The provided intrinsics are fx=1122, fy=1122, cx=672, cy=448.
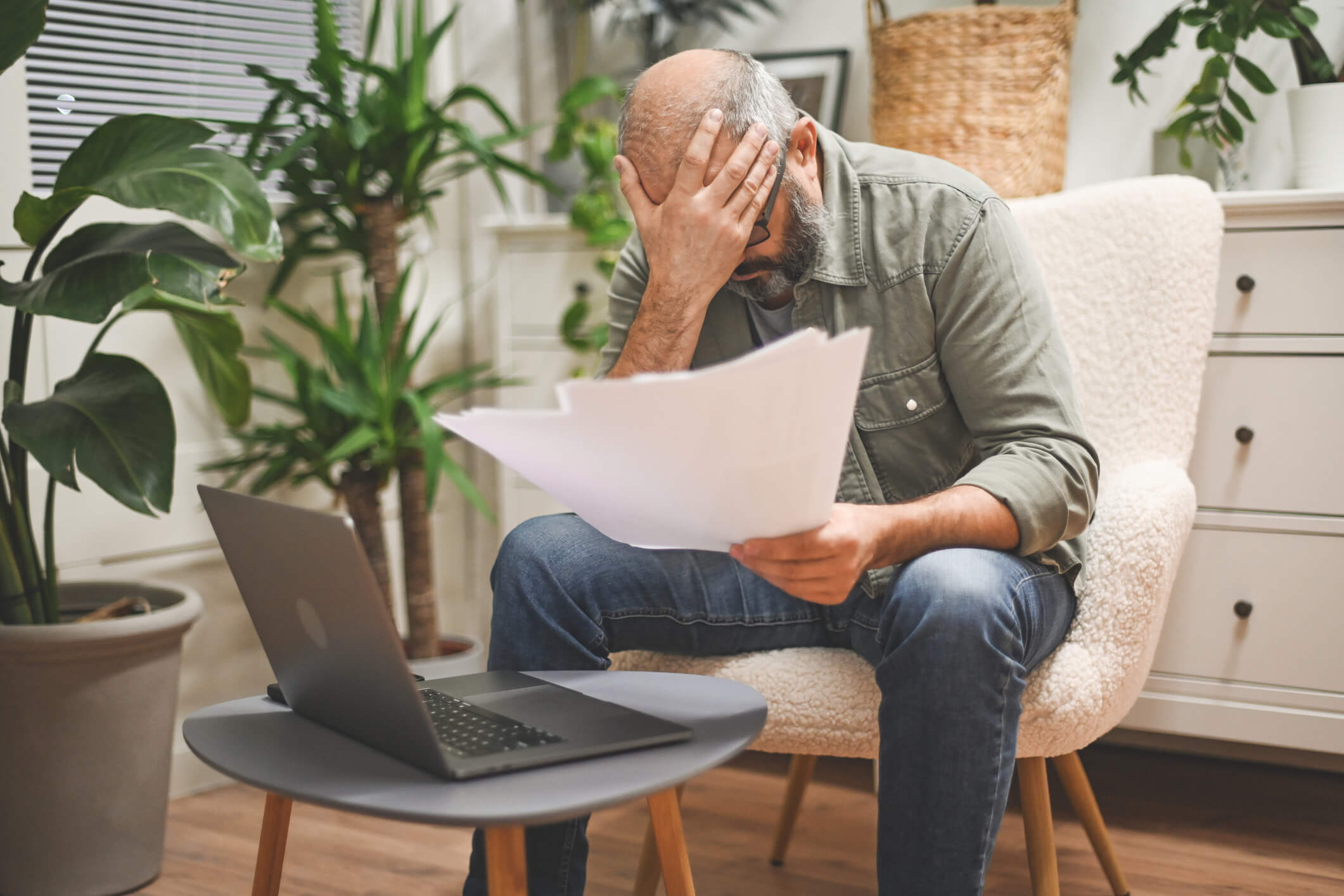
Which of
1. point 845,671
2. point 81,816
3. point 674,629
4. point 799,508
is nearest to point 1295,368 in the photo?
point 845,671

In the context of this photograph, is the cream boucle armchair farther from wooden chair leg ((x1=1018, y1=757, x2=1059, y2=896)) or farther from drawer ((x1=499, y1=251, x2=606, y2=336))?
drawer ((x1=499, y1=251, x2=606, y2=336))

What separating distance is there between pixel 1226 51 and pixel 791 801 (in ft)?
3.81

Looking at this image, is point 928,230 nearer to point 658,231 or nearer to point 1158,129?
point 658,231

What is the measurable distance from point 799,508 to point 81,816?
1.15 m

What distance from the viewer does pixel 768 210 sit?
110 centimetres

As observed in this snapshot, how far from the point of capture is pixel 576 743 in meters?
0.73

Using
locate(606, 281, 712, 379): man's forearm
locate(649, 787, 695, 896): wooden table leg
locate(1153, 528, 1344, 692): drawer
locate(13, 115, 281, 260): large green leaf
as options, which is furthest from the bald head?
locate(1153, 528, 1344, 692): drawer

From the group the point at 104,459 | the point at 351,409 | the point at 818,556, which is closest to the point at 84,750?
the point at 104,459

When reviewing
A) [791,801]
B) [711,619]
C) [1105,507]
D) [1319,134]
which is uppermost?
[1319,134]

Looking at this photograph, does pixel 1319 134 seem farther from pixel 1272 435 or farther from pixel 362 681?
pixel 362 681

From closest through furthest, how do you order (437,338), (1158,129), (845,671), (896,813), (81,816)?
(896,813)
(845,671)
(81,816)
(1158,129)
(437,338)

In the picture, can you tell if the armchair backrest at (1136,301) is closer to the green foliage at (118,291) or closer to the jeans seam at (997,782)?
the jeans seam at (997,782)

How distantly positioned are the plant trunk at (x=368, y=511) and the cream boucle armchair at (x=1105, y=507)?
33.2 inches

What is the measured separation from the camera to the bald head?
42.3 inches
